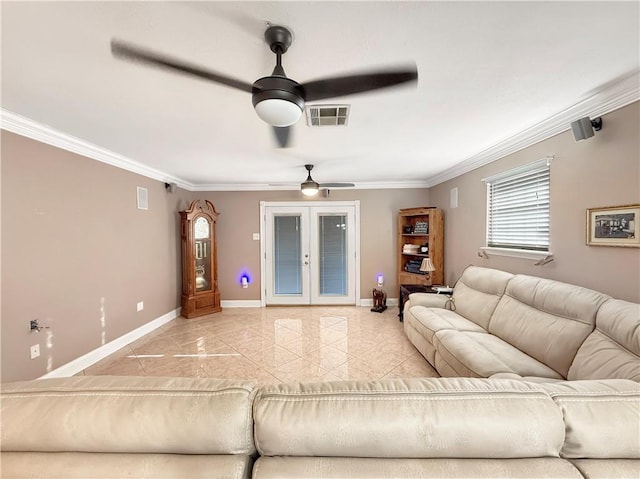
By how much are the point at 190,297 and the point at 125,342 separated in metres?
1.19

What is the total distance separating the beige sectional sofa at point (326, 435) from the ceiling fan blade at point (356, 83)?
1.37 metres

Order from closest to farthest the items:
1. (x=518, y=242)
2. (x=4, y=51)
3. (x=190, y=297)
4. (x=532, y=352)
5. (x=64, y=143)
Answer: (x=4, y=51) → (x=532, y=352) → (x=64, y=143) → (x=518, y=242) → (x=190, y=297)

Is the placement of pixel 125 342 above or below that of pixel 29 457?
below

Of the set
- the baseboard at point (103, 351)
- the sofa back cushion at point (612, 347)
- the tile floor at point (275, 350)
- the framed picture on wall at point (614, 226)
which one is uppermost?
the framed picture on wall at point (614, 226)

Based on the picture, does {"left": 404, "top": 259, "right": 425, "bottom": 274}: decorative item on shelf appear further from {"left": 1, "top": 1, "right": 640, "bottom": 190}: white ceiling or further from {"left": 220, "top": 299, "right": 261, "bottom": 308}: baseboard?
{"left": 220, "top": 299, "right": 261, "bottom": 308}: baseboard

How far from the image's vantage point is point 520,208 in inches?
115

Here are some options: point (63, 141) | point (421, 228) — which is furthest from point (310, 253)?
point (63, 141)

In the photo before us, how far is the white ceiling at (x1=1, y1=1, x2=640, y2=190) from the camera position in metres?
1.24

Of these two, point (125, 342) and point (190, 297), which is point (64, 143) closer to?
A: point (125, 342)

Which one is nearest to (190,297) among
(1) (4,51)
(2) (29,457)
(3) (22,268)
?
(3) (22,268)

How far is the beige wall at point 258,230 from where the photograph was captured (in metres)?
5.28

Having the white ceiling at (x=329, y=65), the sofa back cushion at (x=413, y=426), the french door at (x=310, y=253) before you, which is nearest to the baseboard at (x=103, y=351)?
the french door at (x=310, y=253)

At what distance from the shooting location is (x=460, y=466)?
73 cm

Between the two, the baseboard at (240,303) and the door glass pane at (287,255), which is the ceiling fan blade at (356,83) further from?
the baseboard at (240,303)
